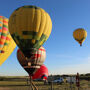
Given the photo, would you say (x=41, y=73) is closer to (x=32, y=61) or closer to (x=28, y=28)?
(x=32, y=61)

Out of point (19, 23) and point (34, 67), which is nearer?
point (19, 23)

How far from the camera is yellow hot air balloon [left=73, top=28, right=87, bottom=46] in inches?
1630

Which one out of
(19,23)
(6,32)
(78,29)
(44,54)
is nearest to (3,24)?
(6,32)

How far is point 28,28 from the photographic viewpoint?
18.9 m

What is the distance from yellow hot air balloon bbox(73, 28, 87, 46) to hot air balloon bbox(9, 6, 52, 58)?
74.7 feet

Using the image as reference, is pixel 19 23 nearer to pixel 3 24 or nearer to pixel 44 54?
pixel 3 24

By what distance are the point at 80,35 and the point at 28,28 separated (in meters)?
25.2

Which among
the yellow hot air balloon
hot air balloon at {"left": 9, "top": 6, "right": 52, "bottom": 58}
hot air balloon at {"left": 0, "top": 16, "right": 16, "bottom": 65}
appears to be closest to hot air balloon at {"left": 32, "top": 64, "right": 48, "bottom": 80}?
the yellow hot air balloon

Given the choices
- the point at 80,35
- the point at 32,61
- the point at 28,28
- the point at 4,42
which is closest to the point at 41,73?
the point at 80,35

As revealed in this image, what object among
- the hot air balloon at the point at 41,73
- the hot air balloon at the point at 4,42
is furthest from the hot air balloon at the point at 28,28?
the hot air balloon at the point at 41,73

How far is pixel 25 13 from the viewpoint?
1941 cm

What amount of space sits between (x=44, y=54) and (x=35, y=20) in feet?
38.4

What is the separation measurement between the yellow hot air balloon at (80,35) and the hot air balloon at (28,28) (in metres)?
22.8

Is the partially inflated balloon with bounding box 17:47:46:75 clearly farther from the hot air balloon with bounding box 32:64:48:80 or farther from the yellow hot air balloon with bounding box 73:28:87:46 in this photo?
the yellow hot air balloon with bounding box 73:28:87:46
